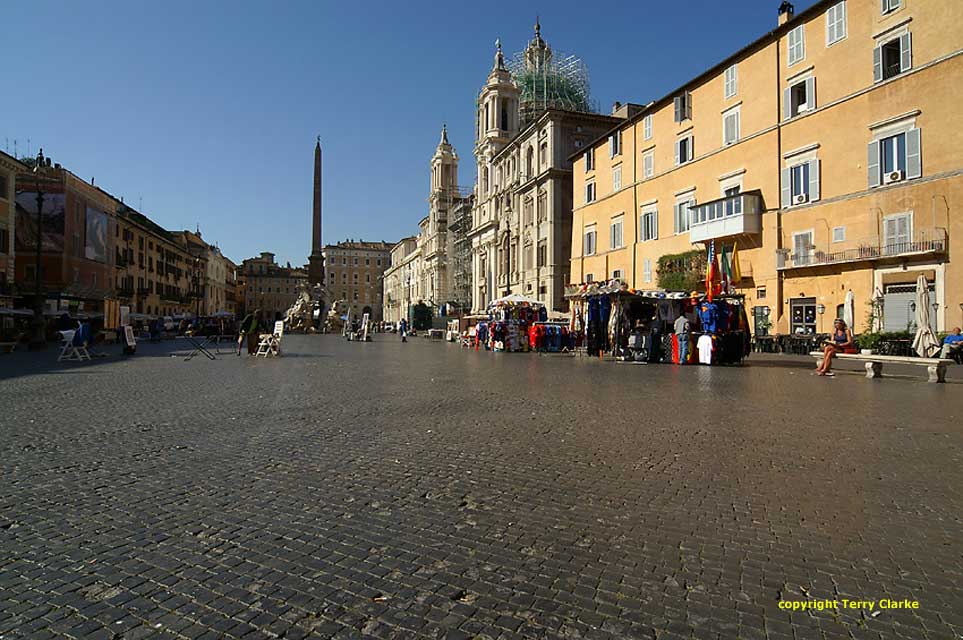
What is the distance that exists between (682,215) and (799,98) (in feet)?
30.0

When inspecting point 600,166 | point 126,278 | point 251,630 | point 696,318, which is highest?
point 600,166

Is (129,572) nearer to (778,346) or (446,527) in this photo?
(446,527)

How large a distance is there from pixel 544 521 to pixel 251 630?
2.07 metres

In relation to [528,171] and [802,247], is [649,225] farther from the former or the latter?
[528,171]

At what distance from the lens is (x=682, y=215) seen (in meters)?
36.9

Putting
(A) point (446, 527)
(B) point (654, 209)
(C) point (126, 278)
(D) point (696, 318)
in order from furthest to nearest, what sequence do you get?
(C) point (126, 278) < (B) point (654, 209) < (D) point (696, 318) < (A) point (446, 527)

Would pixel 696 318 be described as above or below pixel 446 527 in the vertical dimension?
above

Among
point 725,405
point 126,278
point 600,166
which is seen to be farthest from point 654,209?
point 126,278

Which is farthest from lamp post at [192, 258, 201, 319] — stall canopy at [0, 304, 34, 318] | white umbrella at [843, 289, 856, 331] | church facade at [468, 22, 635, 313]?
white umbrella at [843, 289, 856, 331]

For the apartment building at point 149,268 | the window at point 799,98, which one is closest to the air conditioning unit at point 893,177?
the window at point 799,98

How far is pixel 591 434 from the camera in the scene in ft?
24.4

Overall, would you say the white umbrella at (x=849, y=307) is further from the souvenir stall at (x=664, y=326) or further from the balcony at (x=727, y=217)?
the balcony at (x=727, y=217)

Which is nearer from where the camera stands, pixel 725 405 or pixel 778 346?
pixel 725 405

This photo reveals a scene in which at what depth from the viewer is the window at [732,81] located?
33125mm
